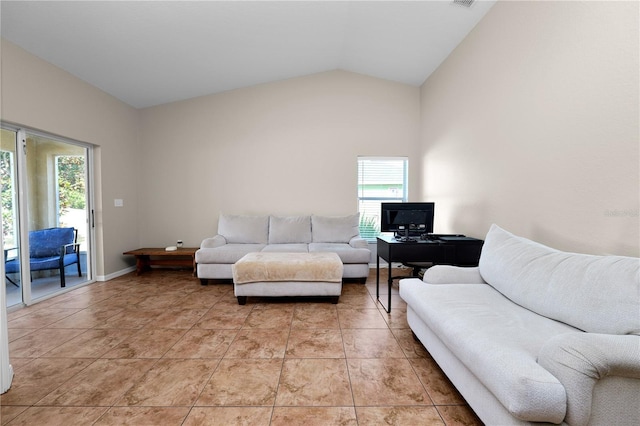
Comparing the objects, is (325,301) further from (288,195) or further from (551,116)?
(551,116)

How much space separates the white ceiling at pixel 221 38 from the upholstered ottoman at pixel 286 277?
268 centimetres

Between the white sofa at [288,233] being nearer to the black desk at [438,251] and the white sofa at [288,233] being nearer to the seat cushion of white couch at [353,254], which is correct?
the seat cushion of white couch at [353,254]

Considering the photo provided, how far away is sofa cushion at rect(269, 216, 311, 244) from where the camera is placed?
437 cm

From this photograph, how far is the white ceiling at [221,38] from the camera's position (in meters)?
2.64

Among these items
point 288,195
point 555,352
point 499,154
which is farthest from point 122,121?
point 555,352

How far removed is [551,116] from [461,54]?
5.73ft

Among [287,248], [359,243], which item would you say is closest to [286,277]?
[287,248]

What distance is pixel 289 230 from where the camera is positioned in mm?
4391

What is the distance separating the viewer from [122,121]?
14.3 ft

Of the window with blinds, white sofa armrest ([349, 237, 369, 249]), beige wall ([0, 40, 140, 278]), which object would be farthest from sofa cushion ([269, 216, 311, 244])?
beige wall ([0, 40, 140, 278])

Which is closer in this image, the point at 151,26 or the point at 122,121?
the point at 151,26

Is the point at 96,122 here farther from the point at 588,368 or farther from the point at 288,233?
the point at 588,368

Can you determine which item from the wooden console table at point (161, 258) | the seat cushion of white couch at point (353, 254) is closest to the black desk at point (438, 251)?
the seat cushion of white couch at point (353, 254)

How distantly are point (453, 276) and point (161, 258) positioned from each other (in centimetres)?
446
